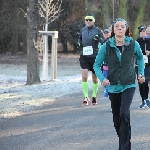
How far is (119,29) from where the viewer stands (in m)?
6.60

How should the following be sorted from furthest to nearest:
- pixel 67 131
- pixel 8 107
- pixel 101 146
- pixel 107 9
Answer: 1. pixel 107 9
2. pixel 8 107
3. pixel 67 131
4. pixel 101 146

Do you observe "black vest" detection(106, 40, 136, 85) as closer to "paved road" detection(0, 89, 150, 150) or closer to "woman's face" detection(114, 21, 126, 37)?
"woman's face" detection(114, 21, 126, 37)

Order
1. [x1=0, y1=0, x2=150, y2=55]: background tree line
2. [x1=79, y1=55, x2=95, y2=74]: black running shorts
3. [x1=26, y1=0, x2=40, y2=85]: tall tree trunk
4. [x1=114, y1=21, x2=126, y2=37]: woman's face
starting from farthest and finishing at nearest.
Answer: [x1=0, y1=0, x2=150, y2=55]: background tree line < [x1=26, y1=0, x2=40, y2=85]: tall tree trunk < [x1=79, y1=55, x2=95, y2=74]: black running shorts < [x1=114, y1=21, x2=126, y2=37]: woman's face

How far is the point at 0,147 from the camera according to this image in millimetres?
7102

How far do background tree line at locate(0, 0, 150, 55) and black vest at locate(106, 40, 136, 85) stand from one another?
87.0 ft

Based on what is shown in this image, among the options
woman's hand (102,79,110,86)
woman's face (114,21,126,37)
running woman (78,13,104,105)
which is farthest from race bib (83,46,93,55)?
woman's hand (102,79,110,86)

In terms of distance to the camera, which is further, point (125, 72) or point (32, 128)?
point (32, 128)

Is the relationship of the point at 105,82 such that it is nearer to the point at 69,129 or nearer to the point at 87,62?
the point at 69,129

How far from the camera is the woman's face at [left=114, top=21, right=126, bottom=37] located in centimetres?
656

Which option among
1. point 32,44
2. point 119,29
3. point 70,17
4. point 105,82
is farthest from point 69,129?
point 70,17

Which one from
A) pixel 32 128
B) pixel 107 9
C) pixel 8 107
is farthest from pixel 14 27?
pixel 32 128

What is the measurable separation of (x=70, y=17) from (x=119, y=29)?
1697 inches

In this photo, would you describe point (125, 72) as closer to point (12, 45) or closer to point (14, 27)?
point (14, 27)

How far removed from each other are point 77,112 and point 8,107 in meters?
1.81
